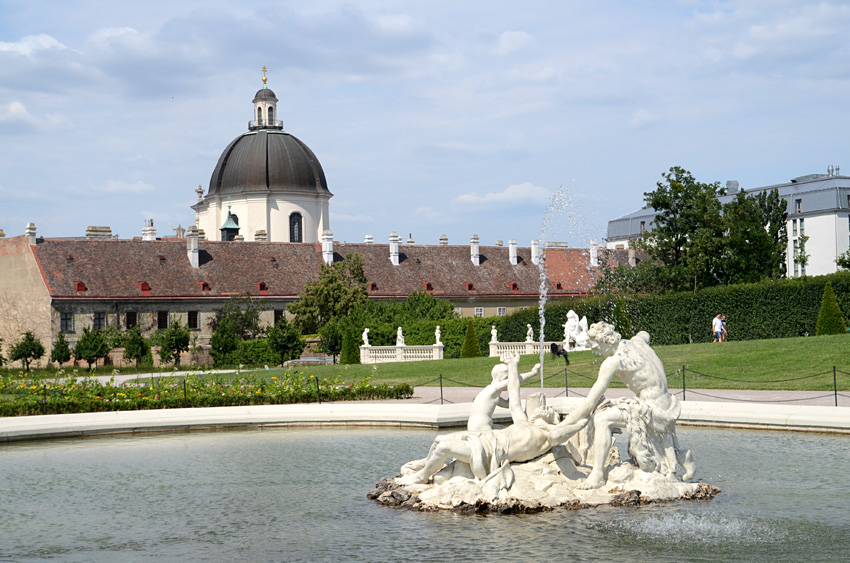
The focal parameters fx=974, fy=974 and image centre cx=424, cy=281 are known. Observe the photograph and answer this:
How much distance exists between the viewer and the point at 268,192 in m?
77.5

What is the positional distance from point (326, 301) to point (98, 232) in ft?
69.9

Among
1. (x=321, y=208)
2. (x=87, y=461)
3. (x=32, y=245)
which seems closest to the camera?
(x=87, y=461)

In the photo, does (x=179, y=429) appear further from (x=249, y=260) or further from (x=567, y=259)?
(x=567, y=259)

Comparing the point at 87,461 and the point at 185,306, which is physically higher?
the point at 185,306

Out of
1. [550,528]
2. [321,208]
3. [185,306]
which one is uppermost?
[321,208]

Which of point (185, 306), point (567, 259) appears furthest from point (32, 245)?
point (567, 259)

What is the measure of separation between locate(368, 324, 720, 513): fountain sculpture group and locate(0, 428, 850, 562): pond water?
276mm

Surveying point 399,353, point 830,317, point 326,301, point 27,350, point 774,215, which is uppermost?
point 774,215

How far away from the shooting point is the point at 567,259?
74.3m

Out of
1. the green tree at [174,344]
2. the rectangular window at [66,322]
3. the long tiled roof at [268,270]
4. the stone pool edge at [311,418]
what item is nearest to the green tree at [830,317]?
the stone pool edge at [311,418]

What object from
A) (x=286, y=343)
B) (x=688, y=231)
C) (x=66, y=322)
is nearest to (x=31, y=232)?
(x=66, y=322)

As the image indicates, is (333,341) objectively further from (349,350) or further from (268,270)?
→ (268,270)

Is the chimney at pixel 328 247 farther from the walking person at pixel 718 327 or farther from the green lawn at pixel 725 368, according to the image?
the walking person at pixel 718 327

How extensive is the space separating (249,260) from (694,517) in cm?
5637
